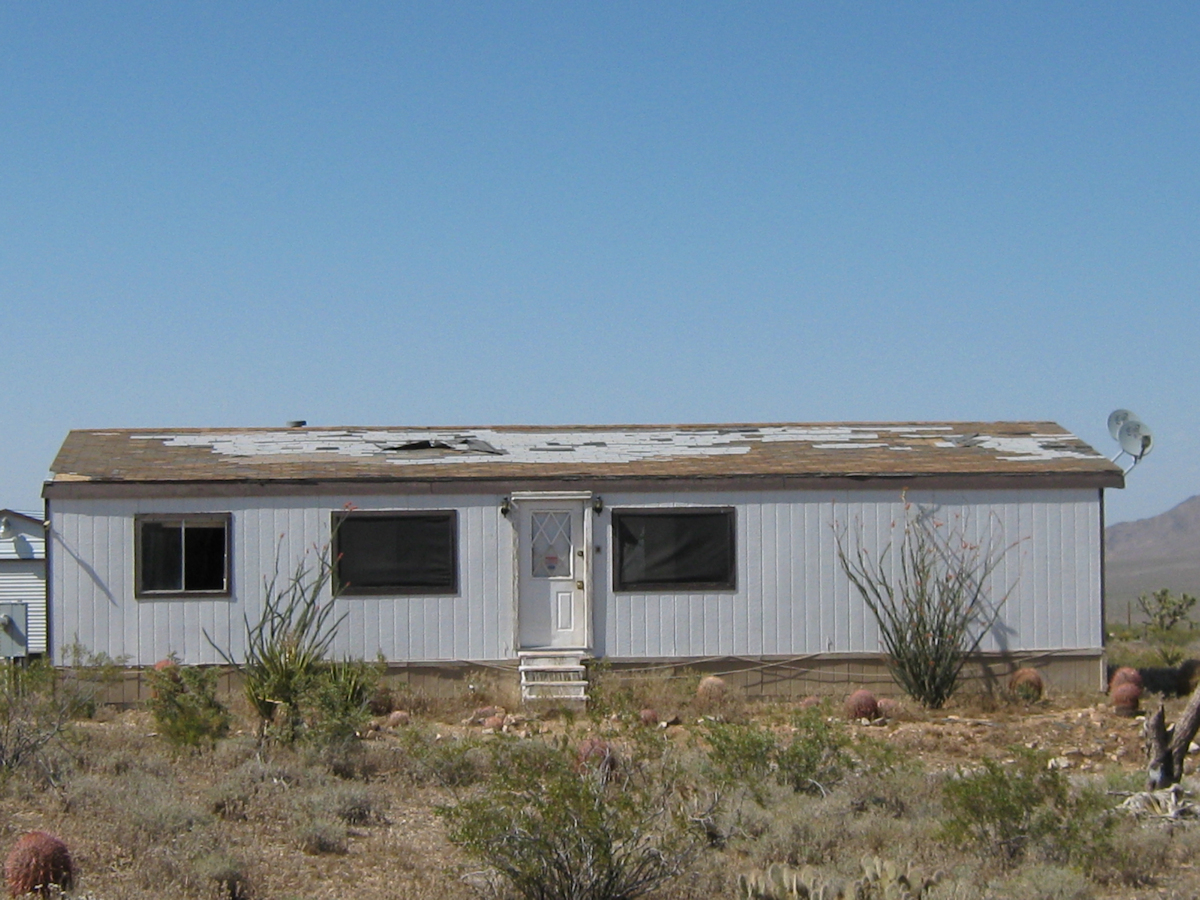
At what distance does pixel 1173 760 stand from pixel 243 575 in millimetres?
10007

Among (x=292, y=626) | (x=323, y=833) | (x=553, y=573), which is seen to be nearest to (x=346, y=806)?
(x=323, y=833)

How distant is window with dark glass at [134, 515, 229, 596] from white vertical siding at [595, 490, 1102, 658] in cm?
437

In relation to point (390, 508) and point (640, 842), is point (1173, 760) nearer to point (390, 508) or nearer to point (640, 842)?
point (640, 842)

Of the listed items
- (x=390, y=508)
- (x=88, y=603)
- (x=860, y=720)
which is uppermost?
(x=390, y=508)

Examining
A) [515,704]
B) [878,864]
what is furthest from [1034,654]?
[878,864]

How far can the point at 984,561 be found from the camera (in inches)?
617

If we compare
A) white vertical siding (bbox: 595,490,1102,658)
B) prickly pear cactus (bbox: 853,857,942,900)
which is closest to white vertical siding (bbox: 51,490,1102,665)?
white vertical siding (bbox: 595,490,1102,658)

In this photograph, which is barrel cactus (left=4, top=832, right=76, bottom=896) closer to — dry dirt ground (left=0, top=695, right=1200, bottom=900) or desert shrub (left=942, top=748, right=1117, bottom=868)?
dry dirt ground (left=0, top=695, right=1200, bottom=900)

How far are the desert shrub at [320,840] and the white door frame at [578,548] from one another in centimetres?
693

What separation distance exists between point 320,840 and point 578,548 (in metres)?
7.52

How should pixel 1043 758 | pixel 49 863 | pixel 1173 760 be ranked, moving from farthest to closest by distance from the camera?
pixel 1173 760 → pixel 1043 758 → pixel 49 863

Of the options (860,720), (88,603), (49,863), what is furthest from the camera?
(88,603)

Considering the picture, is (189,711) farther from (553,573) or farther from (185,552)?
(553,573)

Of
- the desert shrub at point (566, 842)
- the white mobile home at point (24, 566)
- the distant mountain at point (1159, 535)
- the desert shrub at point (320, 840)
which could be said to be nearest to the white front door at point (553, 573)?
the desert shrub at point (320, 840)
